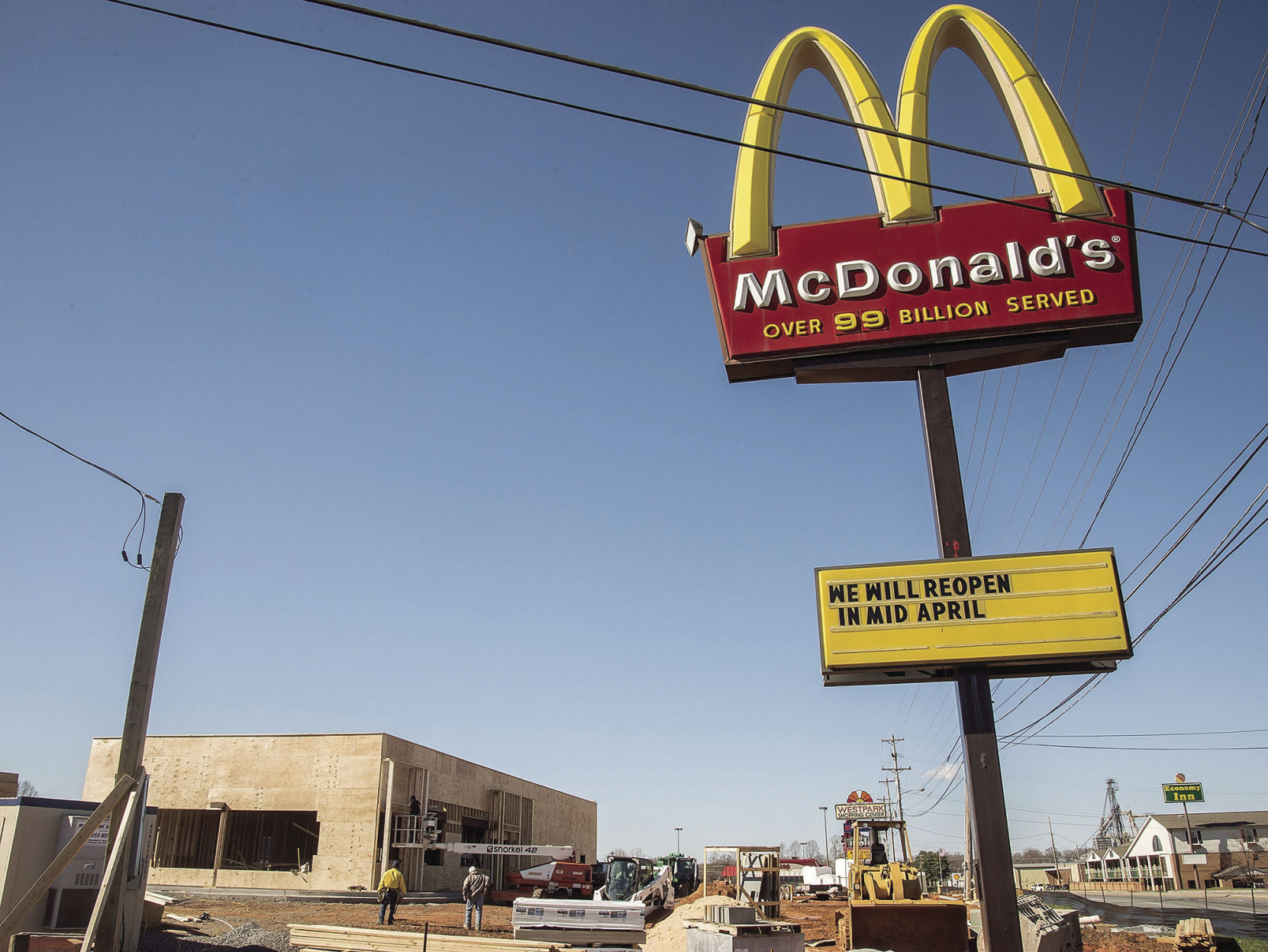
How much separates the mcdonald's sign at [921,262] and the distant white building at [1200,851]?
64490 millimetres

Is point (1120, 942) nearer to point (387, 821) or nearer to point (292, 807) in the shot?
point (387, 821)

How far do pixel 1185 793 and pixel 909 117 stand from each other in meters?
71.2

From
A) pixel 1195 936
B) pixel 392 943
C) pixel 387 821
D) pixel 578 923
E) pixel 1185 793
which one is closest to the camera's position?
pixel 392 943

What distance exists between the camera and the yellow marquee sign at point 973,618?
12078mm

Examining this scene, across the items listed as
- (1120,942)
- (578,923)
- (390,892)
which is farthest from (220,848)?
(1120,942)

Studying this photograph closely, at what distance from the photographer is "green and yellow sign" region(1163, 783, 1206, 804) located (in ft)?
220

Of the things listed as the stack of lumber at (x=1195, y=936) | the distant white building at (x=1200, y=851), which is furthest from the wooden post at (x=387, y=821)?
the distant white building at (x=1200, y=851)

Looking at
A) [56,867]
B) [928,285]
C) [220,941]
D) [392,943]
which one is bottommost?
[220,941]

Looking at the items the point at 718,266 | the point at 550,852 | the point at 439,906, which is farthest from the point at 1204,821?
the point at 718,266

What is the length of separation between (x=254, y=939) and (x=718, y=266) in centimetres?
1789

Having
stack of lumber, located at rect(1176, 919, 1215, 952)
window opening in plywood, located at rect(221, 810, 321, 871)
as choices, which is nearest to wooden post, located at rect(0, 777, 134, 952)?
stack of lumber, located at rect(1176, 919, 1215, 952)

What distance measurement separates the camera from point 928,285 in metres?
14.4

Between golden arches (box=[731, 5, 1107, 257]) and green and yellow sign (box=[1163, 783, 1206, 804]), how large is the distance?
69063 mm

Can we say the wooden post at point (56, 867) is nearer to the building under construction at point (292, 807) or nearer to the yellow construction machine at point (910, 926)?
the yellow construction machine at point (910, 926)
